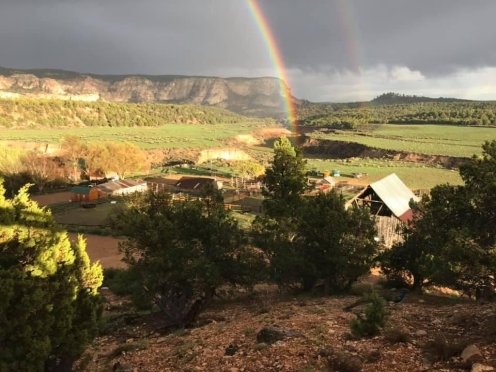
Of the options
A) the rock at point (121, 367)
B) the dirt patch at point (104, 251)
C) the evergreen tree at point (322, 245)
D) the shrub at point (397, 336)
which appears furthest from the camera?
the dirt patch at point (104, 251)

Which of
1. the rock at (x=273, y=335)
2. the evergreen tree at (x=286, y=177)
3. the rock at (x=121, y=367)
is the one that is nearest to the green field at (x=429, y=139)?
the evergreen tree at (x=286, y=177)

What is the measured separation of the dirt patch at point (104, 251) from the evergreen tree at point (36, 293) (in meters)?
21.7

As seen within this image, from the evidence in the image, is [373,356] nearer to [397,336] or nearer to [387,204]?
[397,336]

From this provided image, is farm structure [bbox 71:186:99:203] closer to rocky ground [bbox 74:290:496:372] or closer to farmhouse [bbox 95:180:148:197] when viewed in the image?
farmhouse [bbox 95:180:148:197]

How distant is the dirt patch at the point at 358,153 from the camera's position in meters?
103

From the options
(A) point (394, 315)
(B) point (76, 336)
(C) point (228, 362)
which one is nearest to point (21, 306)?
(B) point (76, 336)

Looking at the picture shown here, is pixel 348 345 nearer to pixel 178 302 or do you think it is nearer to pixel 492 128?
pixel 178 302

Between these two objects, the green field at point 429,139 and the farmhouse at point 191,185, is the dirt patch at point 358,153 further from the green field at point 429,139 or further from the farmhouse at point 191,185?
the farmhouse at point 191,185

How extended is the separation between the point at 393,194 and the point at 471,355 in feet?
102

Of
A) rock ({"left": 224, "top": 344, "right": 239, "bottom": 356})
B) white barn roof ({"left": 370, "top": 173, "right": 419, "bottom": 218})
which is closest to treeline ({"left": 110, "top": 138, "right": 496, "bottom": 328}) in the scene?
rock ({"left": 224, "top": 344, "right": 239, "bottom": 356})

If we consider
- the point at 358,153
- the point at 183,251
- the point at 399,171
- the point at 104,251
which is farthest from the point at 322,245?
the point at 358,153

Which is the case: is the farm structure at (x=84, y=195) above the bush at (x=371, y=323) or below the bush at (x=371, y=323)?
below

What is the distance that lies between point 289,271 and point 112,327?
9027 millimetres

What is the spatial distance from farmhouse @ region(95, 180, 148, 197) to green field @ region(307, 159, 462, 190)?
3733 centimetres
